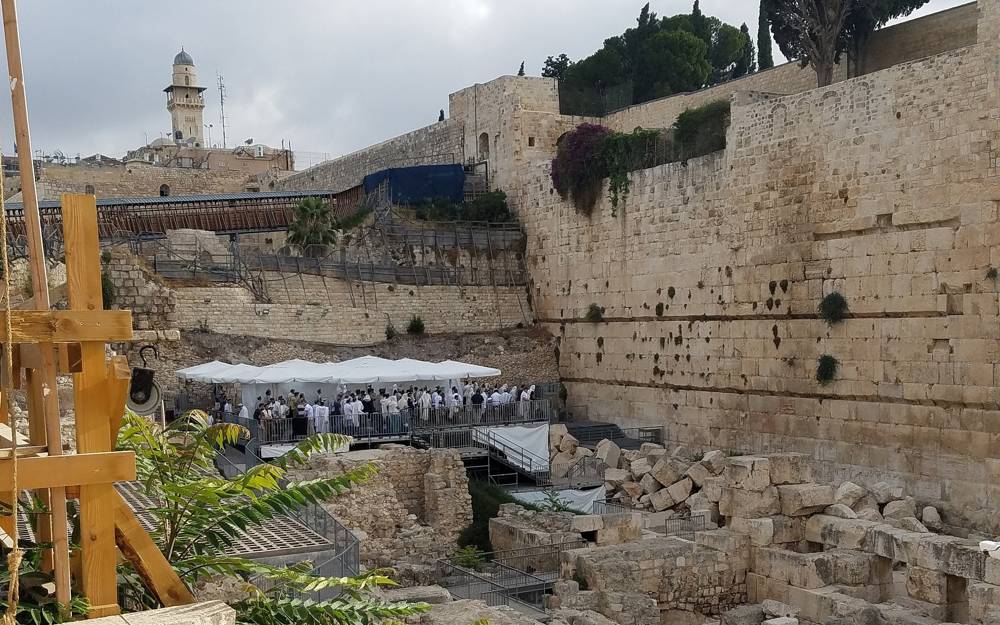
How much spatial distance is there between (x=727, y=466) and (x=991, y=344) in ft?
14.7

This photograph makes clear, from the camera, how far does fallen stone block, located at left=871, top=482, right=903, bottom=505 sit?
15664 mm

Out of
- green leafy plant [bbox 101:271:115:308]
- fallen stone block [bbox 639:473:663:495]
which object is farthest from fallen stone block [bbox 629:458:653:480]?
green leafy plant [bbox 101:271:115:308]

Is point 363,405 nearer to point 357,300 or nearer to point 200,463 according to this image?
point 357,300

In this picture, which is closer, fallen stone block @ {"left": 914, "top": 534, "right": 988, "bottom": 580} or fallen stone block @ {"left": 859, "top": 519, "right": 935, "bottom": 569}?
fallen stone block @ {"left": 914, "top": 534, "right": 988, "bottom": 580}

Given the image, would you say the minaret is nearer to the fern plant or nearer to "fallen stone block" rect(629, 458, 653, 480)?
"fallen stone block" rect(629, 458, 653, 480)

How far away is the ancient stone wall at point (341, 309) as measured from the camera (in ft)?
70.8

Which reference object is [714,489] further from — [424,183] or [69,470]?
[424,183]

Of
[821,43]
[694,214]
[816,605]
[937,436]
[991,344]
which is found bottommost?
[816,605]

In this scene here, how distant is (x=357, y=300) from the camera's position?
23.9 m

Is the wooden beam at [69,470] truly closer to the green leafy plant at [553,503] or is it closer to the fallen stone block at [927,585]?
the fallen stone block at [927,585]

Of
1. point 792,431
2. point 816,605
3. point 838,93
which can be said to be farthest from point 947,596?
point 838,93

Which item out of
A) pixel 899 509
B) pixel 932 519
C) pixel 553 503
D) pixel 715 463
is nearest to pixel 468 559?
pixel 553 503

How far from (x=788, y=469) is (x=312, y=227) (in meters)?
15.6

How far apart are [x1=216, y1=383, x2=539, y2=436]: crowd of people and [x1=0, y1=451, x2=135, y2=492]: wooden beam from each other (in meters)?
12.3
